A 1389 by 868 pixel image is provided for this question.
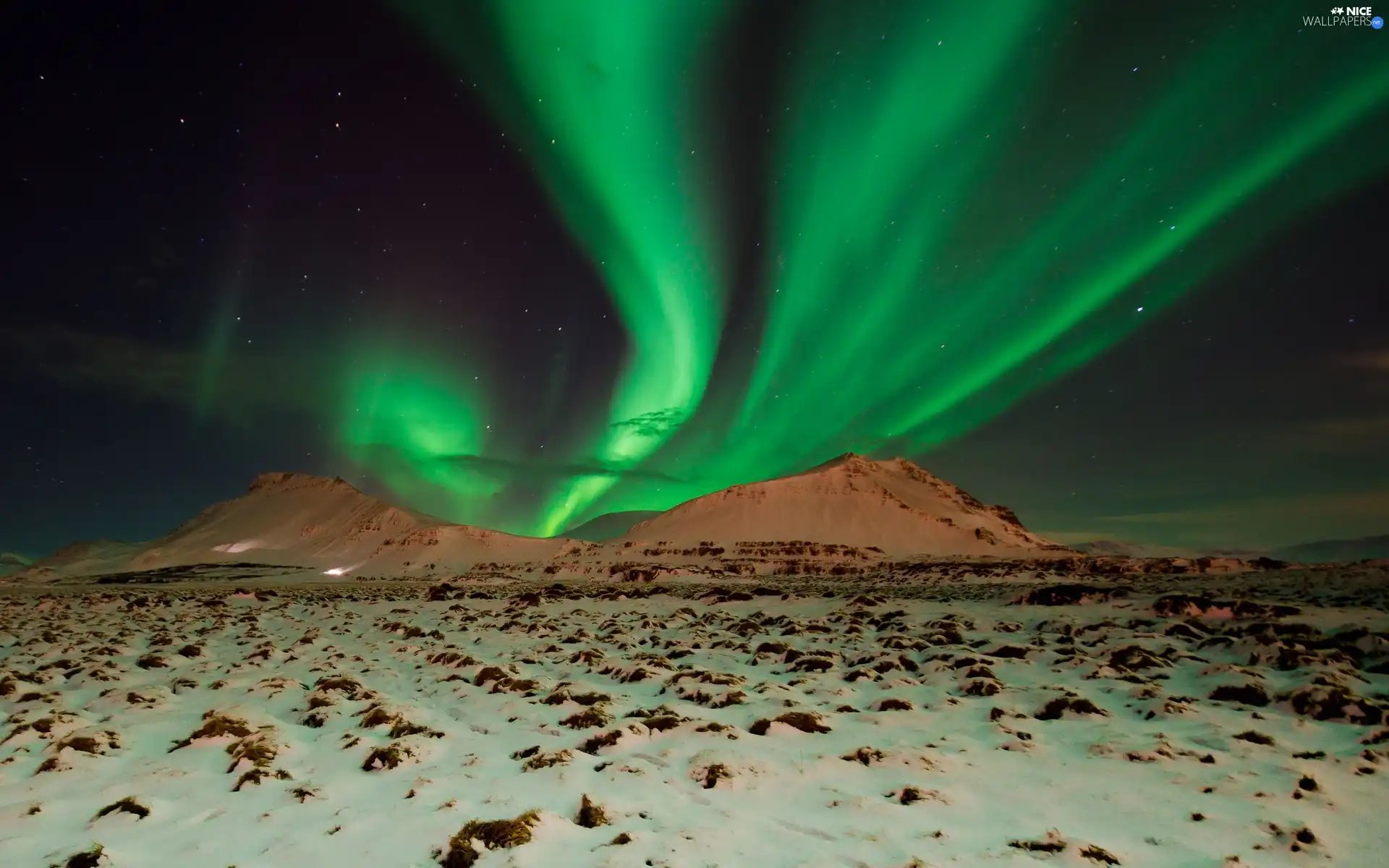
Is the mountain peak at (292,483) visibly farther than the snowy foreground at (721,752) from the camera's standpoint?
Yes

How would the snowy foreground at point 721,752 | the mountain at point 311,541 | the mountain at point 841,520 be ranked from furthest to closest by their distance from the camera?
the mountain at point 841,520, the mountain at point 311,541, the snowy foreground at point 721,752

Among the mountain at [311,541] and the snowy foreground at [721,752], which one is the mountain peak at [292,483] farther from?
the snowy foreground at [721,752]

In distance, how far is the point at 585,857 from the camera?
5.56 meters

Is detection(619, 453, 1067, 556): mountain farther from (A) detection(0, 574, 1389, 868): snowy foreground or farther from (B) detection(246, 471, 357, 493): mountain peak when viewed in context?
(A) detection(0, 574, 1389, 868): snowy foreground

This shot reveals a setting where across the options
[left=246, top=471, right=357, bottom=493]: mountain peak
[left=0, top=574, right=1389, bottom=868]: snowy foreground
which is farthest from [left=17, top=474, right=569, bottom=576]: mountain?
[left=0, top=574, right=1389, bottom=868]: snowy foreground

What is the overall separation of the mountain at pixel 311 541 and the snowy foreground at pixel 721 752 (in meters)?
95.2

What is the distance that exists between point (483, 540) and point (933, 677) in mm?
122771

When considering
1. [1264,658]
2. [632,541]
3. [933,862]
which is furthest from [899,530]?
[933,862]

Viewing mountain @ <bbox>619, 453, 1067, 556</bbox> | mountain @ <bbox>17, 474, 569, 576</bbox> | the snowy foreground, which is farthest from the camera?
mountain @ <bbox>619, 453, 1067, 556</bbox>

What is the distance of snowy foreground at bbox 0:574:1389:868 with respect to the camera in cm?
584

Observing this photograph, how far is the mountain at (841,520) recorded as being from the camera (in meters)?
145

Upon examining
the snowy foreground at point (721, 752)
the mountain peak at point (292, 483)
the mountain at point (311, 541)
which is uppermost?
the mountain peak at point (292, 483)

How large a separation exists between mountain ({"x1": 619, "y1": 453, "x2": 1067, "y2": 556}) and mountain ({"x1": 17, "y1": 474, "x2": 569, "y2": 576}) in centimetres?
3592

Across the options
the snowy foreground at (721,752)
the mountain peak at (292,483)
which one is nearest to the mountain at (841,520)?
the mountain peak at (292,483)
